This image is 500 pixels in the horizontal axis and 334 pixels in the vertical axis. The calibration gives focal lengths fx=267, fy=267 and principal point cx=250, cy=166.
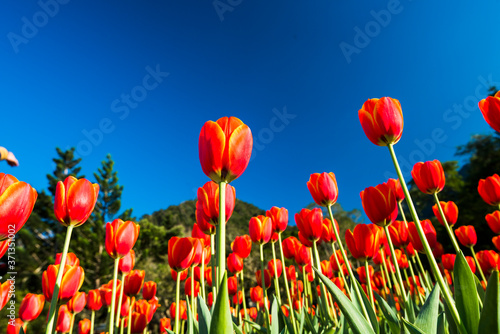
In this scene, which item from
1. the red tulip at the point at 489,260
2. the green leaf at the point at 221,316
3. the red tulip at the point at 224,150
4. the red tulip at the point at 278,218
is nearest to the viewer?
the green leaf at the point at 221,316

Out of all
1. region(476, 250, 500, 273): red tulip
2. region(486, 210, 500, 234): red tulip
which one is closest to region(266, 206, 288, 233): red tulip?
region(476, 250, 500, 273): red tulip

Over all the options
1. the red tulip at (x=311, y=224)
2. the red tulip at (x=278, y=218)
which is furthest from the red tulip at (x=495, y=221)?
the red tulip at (x=278, y=218)

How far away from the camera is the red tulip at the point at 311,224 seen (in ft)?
6.24

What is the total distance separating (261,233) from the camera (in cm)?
207

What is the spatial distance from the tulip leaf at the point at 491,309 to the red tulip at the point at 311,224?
4.00ft

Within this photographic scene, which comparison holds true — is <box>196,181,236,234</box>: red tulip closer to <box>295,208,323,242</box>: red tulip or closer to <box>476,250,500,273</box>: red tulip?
<box>295,208,323,242</box>: red tulip

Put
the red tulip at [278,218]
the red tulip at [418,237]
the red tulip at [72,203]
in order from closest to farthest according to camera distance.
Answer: the red tulip at [72,203]
the red tulip at [418,237]
the red tulip at [278,218]

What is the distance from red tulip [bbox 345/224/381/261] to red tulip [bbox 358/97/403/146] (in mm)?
702

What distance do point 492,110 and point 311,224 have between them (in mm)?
1220

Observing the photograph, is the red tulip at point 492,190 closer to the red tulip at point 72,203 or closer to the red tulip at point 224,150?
the red tulip at point 224,150

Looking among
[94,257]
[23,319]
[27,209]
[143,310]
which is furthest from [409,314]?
[94,257]

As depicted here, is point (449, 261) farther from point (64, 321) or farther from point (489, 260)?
point (64, 321)

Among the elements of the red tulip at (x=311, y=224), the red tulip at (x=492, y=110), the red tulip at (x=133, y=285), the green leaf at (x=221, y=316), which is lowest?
the green leaf at (x=221, y=316)

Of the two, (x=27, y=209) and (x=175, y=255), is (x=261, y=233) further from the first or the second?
(x=27, y=209)
